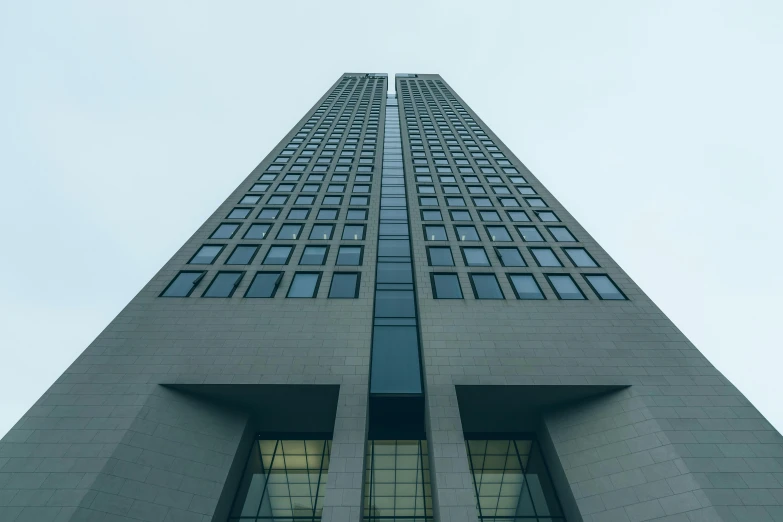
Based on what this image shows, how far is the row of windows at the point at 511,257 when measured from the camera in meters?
25.4

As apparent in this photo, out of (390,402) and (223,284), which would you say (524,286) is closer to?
(390,402)

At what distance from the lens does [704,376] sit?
17766mm

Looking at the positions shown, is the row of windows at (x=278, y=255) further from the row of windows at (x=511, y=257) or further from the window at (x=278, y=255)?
the row of windows at (x=511, y=257)

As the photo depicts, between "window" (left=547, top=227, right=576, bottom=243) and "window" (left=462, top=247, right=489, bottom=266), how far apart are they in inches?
225

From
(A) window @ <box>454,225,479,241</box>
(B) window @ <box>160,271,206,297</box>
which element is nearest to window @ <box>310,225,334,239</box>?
(B) window @ <box>160,271,206,297</box>

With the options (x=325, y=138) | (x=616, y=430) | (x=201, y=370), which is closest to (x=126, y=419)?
(x=201, y=370)

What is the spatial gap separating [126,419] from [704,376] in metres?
23.2

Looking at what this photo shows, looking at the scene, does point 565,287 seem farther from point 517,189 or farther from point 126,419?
point 126,419

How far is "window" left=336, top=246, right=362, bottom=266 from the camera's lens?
2522 centimetres

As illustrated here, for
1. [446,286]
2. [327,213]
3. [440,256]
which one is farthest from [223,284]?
[440,256]

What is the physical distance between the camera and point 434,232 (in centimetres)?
2858

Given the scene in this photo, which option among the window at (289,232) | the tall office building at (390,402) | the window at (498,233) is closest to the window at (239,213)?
the tall office building at (390,402)

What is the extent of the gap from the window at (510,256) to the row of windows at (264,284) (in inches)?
355

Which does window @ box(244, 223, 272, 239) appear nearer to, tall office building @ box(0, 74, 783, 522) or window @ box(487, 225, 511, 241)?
tall office building @ box(0, 74, 783, 522)
